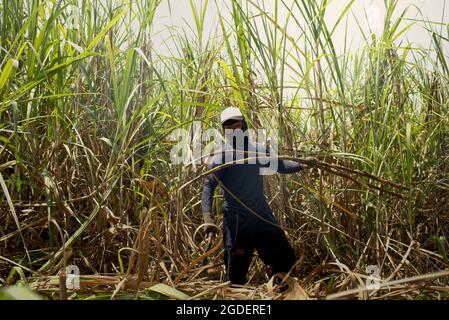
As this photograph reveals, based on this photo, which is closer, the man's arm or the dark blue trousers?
the man's arm

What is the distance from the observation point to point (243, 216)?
178 centimetres

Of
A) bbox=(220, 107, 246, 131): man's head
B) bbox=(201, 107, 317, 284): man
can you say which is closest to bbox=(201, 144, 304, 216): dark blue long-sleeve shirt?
bbox=(201, 107, 317, 284): man

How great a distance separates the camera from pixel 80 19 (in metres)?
1.90

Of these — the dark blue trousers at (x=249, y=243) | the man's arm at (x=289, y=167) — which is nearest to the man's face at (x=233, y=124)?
the man's arm at (x=289, y=167)

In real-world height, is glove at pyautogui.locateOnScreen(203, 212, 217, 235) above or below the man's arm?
below

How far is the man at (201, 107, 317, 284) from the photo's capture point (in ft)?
5.69

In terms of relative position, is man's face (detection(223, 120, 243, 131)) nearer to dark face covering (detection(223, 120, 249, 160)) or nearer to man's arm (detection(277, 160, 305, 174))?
dark face covering (detection(223, 120, 249, 160))

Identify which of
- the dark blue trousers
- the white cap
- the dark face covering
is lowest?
the dark blue trousers

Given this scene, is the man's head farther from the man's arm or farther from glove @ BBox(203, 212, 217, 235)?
glove @ BBox(203, 212, 217, 235)

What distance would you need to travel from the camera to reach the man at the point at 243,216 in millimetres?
1733

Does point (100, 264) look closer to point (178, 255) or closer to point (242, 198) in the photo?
point (178, 255)

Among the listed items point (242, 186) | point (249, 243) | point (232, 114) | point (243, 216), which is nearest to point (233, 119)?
point (232, 114)

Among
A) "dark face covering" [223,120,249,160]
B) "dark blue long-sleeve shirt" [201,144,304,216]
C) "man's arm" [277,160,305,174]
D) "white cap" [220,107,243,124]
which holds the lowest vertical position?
"dark blue long-sleeve shirt" [201,144,304,216]

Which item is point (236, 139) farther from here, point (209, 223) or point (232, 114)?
point (209, 223)
